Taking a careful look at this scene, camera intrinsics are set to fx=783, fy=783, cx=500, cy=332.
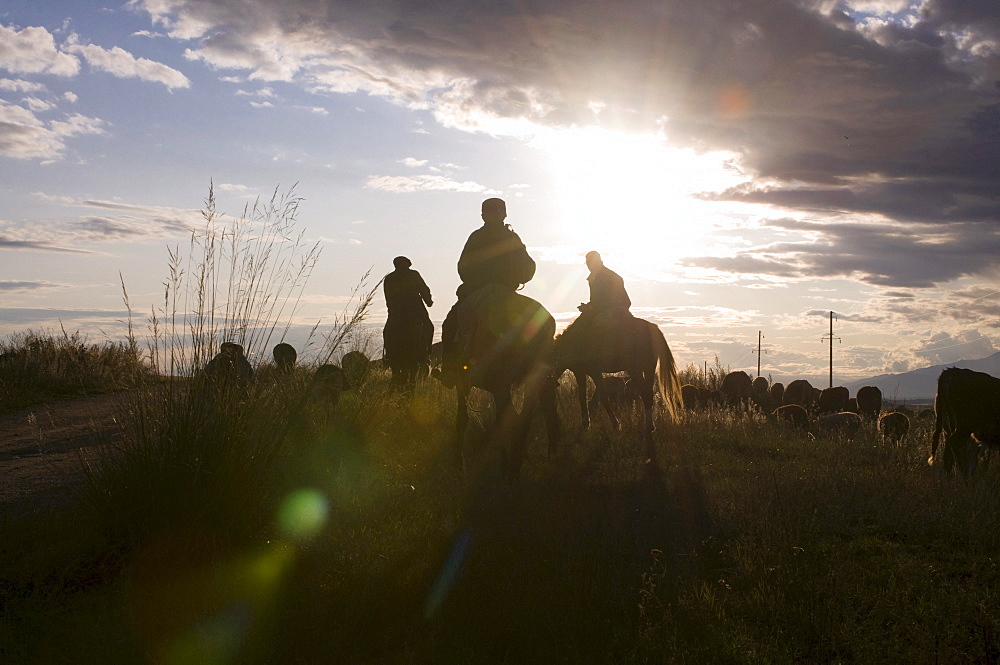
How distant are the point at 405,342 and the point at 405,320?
34 centimetres

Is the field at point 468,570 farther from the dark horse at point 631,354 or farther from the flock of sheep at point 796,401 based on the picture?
the flock of sheep at point 796,401

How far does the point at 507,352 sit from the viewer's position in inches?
300

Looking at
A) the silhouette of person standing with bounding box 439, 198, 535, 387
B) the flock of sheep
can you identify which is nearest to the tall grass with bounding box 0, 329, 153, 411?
the silhouette of person standing with bounding box 439, 198, 535, 387

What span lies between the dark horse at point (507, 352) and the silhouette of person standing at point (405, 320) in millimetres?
4051

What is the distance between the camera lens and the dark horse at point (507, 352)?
7.54m

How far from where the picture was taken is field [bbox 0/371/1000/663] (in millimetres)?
4016

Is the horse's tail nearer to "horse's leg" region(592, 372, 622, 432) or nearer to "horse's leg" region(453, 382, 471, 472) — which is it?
"horse's leg" region(592, 372, 622, 432)

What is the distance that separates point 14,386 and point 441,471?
10.1 meters

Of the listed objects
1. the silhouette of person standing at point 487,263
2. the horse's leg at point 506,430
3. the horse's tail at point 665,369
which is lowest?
the horse's leg at point 506,430

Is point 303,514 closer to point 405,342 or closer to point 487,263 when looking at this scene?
point 487,263

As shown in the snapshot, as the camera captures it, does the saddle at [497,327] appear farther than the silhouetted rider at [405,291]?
No

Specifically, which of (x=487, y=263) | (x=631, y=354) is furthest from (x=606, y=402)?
(x=487, y=263)

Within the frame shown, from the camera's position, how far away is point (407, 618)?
432 centimetres

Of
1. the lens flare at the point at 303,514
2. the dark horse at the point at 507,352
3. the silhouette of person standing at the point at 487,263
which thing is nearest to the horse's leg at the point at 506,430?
the dark horse at the point at 507,352
